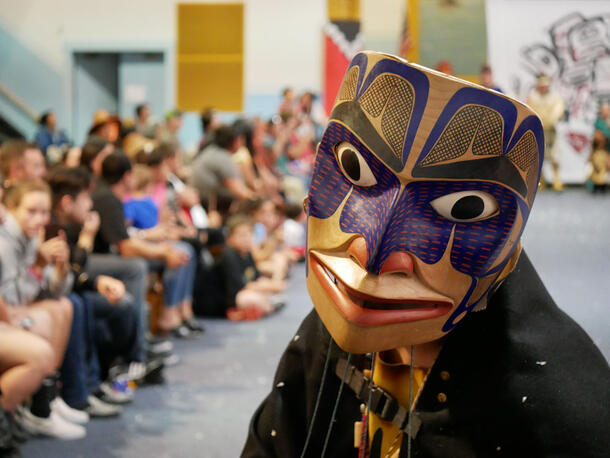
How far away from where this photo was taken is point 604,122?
9.21 meters

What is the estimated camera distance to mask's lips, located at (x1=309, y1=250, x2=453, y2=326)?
113 cm

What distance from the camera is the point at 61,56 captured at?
947 cm

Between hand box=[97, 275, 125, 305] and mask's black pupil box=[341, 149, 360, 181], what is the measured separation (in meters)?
2.37

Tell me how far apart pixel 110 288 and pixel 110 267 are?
28 centimetres

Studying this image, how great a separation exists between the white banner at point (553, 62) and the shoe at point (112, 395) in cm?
635

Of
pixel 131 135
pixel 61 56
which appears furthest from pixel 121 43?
pixel 131 135

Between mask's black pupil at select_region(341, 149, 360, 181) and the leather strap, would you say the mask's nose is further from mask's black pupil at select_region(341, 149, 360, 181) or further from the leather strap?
the leather strap

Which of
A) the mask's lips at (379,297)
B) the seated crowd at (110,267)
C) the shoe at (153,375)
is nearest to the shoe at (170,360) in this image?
the seated crowd at (110,267)

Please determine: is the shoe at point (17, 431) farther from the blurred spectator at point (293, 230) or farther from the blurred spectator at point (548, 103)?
the blurred spectator at point (548, 103)

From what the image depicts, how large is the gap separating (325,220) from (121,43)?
30.8 feet

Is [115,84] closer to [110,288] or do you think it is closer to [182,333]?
[182,333]

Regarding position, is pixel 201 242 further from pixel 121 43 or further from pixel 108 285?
pixel 121 43

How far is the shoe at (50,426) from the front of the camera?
2998 mm

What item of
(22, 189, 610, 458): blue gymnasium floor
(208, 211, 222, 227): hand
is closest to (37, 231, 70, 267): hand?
(22, 189, 610, 458): blue gymnasium floor
